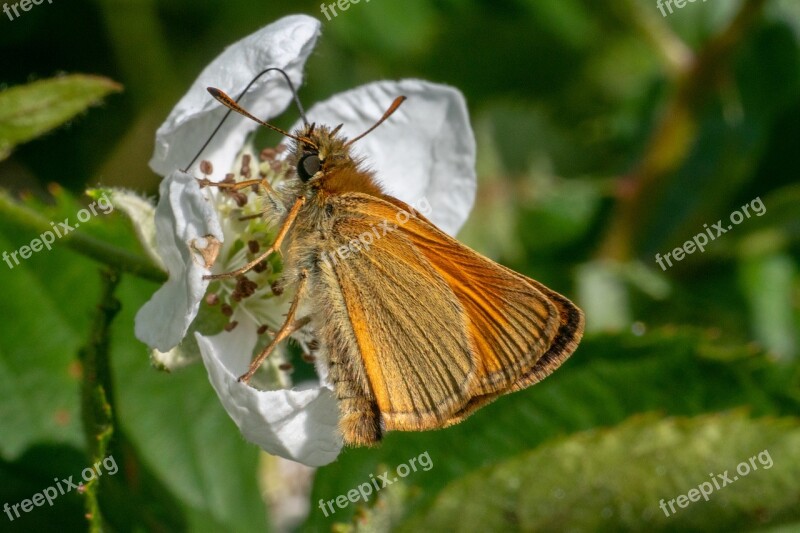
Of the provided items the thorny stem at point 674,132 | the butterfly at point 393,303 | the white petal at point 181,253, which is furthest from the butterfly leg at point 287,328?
the thorny stem at point 674,132

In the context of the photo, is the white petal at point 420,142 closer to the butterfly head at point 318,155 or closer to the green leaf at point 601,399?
the butterfly head at point 318,155

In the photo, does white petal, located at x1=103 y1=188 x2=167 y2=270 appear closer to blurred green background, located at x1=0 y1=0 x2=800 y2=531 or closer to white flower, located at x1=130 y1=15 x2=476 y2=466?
white flower, located at x1=130 y1=15 x2=476 y2=466

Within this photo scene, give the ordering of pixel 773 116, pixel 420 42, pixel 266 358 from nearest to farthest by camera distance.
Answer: pixel 266 358
pixel 773 116
pixel 420 42

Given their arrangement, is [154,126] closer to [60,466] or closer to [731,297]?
[60,466]

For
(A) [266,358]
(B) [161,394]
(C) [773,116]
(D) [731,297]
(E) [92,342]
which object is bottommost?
(D) [731,297]

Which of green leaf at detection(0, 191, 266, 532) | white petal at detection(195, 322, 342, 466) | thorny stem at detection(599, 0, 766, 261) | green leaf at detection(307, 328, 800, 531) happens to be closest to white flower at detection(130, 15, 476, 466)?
white petal at detection(195, 322, 342, 466)

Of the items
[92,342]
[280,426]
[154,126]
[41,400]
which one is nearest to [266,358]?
[280,426]

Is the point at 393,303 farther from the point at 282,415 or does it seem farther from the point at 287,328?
the point at 282,415
